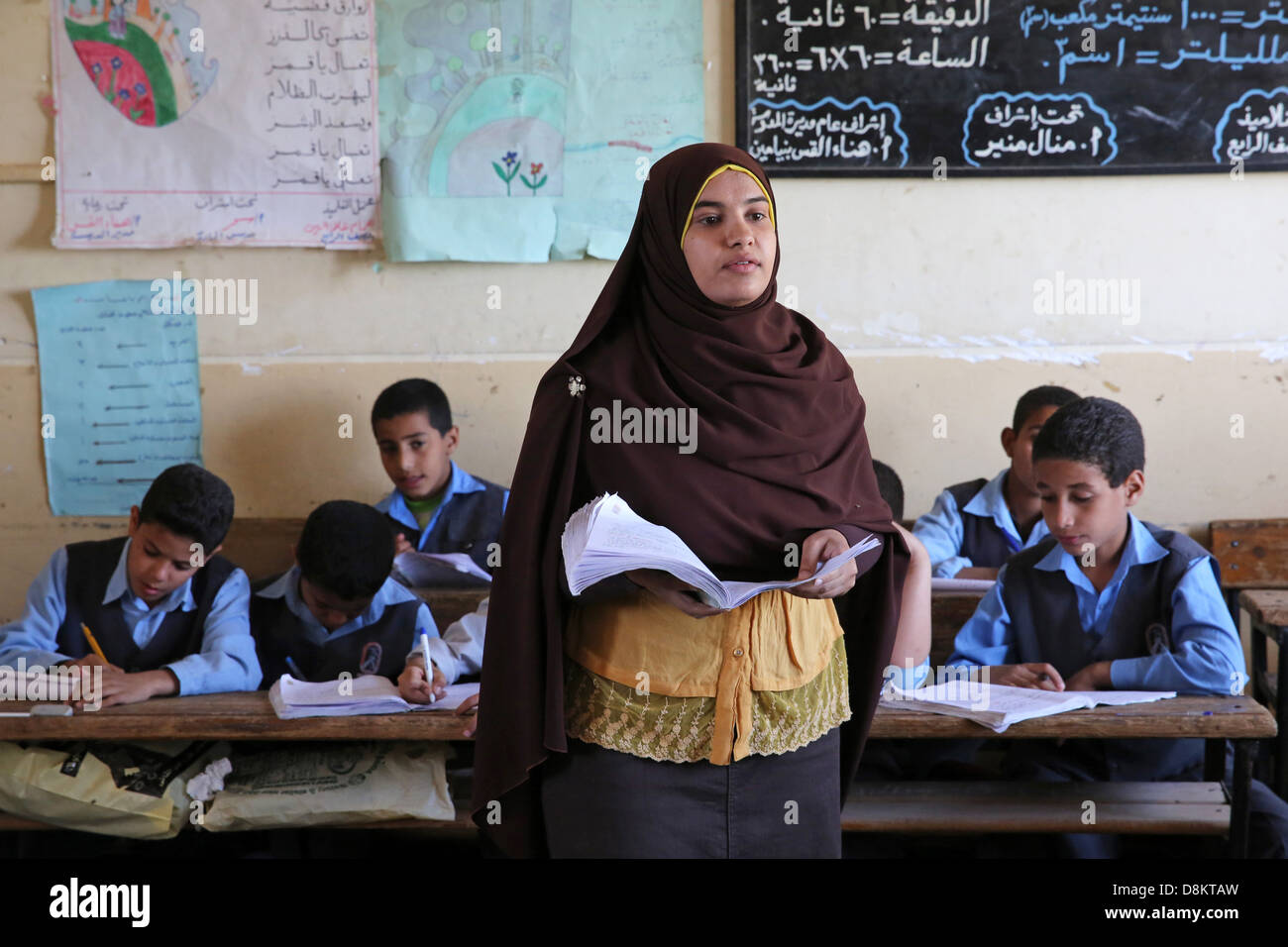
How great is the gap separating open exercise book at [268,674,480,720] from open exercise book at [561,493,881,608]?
1.07 meters

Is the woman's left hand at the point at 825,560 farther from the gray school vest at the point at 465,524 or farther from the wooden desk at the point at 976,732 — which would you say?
the gray school vest at the point at 465,524

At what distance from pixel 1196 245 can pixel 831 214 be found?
3.88 feet

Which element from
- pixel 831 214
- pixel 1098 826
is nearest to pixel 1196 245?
pixel 831 214

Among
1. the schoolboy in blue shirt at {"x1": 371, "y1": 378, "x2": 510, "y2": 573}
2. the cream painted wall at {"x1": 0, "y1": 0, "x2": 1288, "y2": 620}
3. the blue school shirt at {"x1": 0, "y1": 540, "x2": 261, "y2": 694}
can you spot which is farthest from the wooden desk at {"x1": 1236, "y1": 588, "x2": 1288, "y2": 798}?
the blue school shirt at {"x1": 0, "y1": 540, "x2": 261, "y2": 694}

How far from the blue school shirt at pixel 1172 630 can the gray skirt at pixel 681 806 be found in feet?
3.90

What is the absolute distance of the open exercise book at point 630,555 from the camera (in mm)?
1223

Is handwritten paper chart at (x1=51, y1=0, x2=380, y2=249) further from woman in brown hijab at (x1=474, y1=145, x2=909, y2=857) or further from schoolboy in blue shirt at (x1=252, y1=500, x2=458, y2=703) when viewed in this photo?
woman in brown hijab at (x1=474, y1=145, x2=909, y2=857)

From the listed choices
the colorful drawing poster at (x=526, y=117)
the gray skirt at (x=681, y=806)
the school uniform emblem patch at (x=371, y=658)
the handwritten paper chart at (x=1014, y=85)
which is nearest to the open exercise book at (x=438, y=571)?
the school uniform emblem patch at (x=371, y=658)

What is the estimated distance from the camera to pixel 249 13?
12.5 ft

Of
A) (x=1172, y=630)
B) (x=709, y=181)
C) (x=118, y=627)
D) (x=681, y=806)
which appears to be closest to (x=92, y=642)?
(x=118, y=627)

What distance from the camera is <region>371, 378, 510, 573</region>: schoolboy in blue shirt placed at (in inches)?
141

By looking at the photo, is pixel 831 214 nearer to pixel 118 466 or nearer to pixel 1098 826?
pixel 1098 826

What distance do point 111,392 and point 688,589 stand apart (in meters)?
3.20

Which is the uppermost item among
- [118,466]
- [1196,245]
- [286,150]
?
[286,150]
